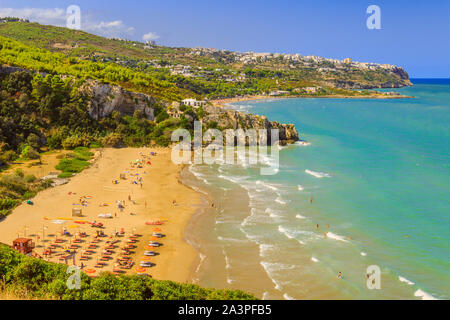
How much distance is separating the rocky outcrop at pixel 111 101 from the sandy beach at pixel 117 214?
1645 cm

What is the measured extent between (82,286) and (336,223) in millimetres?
23350

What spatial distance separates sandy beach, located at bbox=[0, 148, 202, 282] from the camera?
2564cm

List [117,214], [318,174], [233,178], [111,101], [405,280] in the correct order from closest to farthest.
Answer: [405,280], [117,214], [233,178], [318,174], [111,101]

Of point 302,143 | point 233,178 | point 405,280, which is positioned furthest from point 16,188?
point 302,143

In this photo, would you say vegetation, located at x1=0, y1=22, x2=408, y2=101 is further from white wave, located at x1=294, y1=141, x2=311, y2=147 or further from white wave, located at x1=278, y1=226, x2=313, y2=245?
white wave, located at x1=278, y1=226, x2=313, y2=245

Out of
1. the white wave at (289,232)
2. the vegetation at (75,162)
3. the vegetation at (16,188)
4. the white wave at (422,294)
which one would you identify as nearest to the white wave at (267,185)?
the white wave at (289,232)

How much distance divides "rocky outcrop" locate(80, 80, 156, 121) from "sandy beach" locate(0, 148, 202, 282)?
54.0 ft

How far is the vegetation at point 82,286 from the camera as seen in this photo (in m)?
14.4

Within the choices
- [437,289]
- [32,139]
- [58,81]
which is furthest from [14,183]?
[437,289]

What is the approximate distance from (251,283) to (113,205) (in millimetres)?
18023

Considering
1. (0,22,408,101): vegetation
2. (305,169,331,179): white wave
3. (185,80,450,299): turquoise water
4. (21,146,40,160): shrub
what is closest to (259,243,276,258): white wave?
(185,80,450,299): turquoise water

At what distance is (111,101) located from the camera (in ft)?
206

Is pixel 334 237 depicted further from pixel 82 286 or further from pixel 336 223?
pixel 82 286

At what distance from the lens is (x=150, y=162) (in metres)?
51.1
